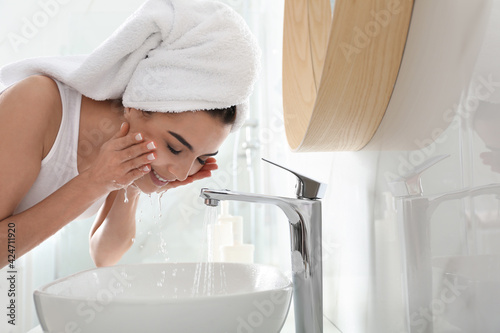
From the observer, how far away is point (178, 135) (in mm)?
892

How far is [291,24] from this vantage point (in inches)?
37.2

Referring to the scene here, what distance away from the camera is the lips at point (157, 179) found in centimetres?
100

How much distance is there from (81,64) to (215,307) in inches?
23.1

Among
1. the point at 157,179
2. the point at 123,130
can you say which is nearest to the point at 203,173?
the point at 157,179

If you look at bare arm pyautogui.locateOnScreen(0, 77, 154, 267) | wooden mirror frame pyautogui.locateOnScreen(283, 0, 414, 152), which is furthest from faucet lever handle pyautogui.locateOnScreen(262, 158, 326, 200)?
bare arm pyautogui.locateOnScreen(0, 77, 154, 267)

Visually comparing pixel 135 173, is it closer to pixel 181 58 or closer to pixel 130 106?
pixel 130 106

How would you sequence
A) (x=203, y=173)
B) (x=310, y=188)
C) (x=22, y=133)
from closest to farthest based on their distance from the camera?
1. (x=310, y=188)
2. (x=22, y=133)
3. (x=203, y=173)

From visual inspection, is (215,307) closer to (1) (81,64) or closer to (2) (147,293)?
(2) (147,293)

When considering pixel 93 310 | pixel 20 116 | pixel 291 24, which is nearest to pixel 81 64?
pixel 20 116

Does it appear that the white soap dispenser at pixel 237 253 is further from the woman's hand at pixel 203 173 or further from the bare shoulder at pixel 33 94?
the bare shoulder at pixel 33 94

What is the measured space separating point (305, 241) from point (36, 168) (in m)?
0.54

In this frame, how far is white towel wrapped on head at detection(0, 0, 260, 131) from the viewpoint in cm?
86

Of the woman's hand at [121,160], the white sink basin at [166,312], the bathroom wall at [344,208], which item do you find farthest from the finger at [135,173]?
the bathroom wall at [344,208]

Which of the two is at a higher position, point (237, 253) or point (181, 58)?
point (181, 58)
